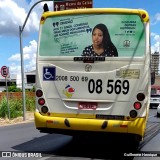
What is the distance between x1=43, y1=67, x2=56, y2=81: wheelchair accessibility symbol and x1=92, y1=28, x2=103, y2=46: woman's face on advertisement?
3.83ft

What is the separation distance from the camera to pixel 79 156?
885 centimetres

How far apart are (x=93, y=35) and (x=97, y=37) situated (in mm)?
110

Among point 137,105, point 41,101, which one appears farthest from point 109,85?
point 41,101

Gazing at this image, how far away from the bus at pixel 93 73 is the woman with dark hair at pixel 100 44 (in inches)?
0.9

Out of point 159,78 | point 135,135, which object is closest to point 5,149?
point 135,135

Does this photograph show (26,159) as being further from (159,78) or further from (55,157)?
(159,78)

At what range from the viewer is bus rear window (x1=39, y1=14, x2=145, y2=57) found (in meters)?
8.40

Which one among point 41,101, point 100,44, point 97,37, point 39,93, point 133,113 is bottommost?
point 133,113

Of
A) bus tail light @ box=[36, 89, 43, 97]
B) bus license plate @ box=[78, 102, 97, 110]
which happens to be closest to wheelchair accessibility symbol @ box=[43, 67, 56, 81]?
bus tail light @ box=[36, 89, 43, 97]

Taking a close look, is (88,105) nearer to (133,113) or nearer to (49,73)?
(133,113)

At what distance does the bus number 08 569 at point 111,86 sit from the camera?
27.2ft

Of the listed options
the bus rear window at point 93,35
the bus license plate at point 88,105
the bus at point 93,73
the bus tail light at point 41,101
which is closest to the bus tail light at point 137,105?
the bus at point 93,73

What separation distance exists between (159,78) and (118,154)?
116554 millimetres

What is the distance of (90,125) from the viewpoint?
27.2 feet
